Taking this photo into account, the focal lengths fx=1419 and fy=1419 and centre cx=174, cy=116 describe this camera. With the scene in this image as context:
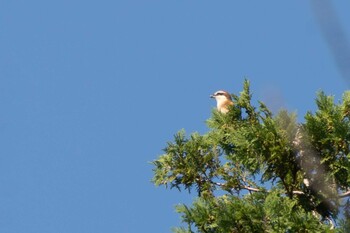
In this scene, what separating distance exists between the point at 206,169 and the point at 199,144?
0.27 meters

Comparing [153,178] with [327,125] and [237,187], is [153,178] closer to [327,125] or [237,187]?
[237,187]

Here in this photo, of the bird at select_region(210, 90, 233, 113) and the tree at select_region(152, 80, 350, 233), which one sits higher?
the bird at select_region(210, 90, 233, 113)

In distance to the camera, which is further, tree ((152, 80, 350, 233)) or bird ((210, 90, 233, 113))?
bird ((210, 90, 233, 113))

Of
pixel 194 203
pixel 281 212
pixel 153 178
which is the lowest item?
pixel 281 212

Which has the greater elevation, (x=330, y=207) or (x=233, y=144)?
(x=233, y=144)

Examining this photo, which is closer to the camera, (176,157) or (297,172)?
(297,172)

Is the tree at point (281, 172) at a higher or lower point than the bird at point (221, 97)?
lower

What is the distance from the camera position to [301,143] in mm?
13461

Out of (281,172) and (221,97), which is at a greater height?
(221,97)

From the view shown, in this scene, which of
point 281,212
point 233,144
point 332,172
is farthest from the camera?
point 233,144

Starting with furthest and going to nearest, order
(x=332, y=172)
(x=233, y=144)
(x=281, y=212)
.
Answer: (x=233, y=144), (x=332, y=172), (x=281, y=212)

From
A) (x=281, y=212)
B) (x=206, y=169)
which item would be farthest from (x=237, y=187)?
(x=281, y=212)

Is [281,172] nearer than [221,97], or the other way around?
[281,172]

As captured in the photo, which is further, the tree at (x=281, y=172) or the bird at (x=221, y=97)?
the bird at (x=221, y=97)
